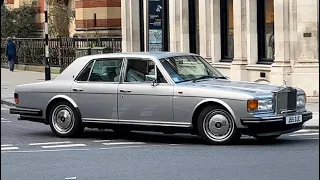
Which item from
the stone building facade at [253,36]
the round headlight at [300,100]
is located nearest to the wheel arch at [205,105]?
the round headlight at [300,100]

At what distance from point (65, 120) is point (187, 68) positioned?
2.47 meters

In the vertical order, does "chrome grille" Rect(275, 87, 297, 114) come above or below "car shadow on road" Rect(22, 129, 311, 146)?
above

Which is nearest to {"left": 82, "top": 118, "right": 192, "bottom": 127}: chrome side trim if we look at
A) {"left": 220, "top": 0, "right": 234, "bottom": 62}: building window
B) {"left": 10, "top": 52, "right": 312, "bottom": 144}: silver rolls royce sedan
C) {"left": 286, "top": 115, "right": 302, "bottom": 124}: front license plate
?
{"left": 10, "top": 52, "right": 312, "bottom": 144}: silver rolls royce sedan

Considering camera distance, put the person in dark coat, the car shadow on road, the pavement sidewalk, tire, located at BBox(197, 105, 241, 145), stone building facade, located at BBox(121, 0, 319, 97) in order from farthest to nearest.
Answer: the person in dark coat → stone building facade, located at BBox(121, 0, 319, 97) → the pavement sidewalk → the car shadow on road → tire, located at BBox(197, 105, 241, 145)

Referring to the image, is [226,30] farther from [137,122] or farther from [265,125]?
[265,125]

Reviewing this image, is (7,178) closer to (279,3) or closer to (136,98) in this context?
(136,98)

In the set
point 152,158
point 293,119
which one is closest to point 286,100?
point 293,119

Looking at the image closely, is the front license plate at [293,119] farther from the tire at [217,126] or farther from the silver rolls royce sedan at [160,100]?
the tire at [217,126]

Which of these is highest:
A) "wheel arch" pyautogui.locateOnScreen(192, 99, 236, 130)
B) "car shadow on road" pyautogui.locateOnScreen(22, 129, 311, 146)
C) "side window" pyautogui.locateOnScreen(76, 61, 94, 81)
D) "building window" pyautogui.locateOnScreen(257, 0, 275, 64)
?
"building window" pyautogui.locateOnScreen(257, 0, 275, 64)

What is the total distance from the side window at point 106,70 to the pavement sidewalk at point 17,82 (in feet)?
14.4

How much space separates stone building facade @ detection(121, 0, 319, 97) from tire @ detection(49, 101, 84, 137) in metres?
8.52

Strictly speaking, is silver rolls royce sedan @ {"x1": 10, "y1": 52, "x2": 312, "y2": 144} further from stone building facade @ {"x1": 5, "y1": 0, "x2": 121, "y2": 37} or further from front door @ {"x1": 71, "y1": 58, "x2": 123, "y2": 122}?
stone building facade @ {"x1": 5, "y1": 0, "x2": 121, "y2": 37}

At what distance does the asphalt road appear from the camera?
28.9 ft

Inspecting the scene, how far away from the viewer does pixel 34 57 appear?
3778cm
